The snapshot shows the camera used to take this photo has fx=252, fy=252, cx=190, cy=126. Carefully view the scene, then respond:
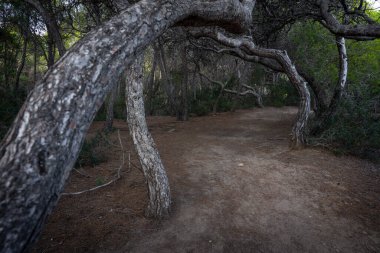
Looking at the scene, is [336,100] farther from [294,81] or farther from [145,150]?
[145,150]

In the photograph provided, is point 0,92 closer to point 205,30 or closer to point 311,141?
point 205,30

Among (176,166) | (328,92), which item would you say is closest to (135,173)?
(176,166)

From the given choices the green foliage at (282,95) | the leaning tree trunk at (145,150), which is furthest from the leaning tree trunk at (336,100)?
the green foliage at (282,95)

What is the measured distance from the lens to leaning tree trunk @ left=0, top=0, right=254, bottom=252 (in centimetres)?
117

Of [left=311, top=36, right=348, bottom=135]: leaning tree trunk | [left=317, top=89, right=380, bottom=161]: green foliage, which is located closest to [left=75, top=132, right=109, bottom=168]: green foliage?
[left=317, top=89, right=380, bottom=161]: green foliage

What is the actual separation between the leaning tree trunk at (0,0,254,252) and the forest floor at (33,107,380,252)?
2.26m

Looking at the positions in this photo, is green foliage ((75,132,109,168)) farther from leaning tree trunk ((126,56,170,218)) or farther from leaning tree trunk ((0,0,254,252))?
leaning tree trunk ((0,0,254,252))

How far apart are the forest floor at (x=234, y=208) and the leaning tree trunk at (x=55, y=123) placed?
88.9 inches

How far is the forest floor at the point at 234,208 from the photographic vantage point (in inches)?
131

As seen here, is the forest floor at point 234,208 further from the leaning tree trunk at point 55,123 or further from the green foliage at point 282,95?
the green foliage at point 282,95

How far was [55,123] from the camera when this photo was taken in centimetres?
133

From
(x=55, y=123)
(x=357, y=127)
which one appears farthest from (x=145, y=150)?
(x=357, y=127)

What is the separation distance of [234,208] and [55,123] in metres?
3.46

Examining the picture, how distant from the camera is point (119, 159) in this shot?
6.56 m
